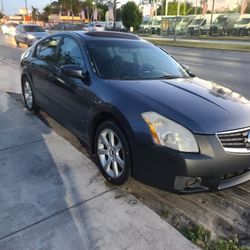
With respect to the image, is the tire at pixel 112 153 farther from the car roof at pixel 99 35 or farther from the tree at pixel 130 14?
the tree at pixel 130 14

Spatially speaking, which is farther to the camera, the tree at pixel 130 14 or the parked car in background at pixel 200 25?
the parked car in background at pixel 200 25

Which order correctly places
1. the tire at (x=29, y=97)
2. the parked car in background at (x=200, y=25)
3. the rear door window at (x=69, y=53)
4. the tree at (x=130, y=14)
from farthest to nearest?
the parked car in background at (x=200, y=25) < the tree at (x=130, y=14) < the tire at (x=29, y=97) < the rear door window at (x=69, y=53)

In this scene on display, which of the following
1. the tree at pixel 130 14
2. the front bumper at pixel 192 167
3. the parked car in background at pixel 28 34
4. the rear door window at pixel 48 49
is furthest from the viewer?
the tree at pixel 130 14

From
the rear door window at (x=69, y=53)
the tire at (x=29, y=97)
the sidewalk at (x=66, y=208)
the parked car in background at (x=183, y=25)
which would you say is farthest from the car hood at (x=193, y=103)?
the parked car in background at (x=183, y=25)

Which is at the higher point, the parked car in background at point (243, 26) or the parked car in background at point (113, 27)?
the parked car in background at point (243, 26)

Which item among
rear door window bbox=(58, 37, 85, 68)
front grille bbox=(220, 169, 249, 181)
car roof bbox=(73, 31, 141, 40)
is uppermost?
car roof bbox=(73, 31, 141, 40)

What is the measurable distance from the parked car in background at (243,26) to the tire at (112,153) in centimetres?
4334

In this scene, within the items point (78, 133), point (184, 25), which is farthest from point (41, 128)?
point (184, 25)

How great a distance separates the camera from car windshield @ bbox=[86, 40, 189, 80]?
3785 mm

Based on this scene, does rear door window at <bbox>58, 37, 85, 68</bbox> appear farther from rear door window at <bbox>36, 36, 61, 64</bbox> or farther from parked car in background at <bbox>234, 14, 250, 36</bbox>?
parked car in background at <bbox>234, 14, 250, 36</bbox>

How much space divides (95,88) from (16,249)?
5.96 ft

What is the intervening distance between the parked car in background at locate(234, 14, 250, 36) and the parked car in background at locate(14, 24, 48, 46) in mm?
29601

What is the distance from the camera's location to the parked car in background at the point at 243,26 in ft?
138

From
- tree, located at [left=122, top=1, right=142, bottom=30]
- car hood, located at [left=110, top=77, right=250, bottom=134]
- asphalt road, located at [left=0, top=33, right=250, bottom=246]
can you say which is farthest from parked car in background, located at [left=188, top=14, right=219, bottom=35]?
asphalt road, located at [left=0, top=33, right=250, bottom=246]
